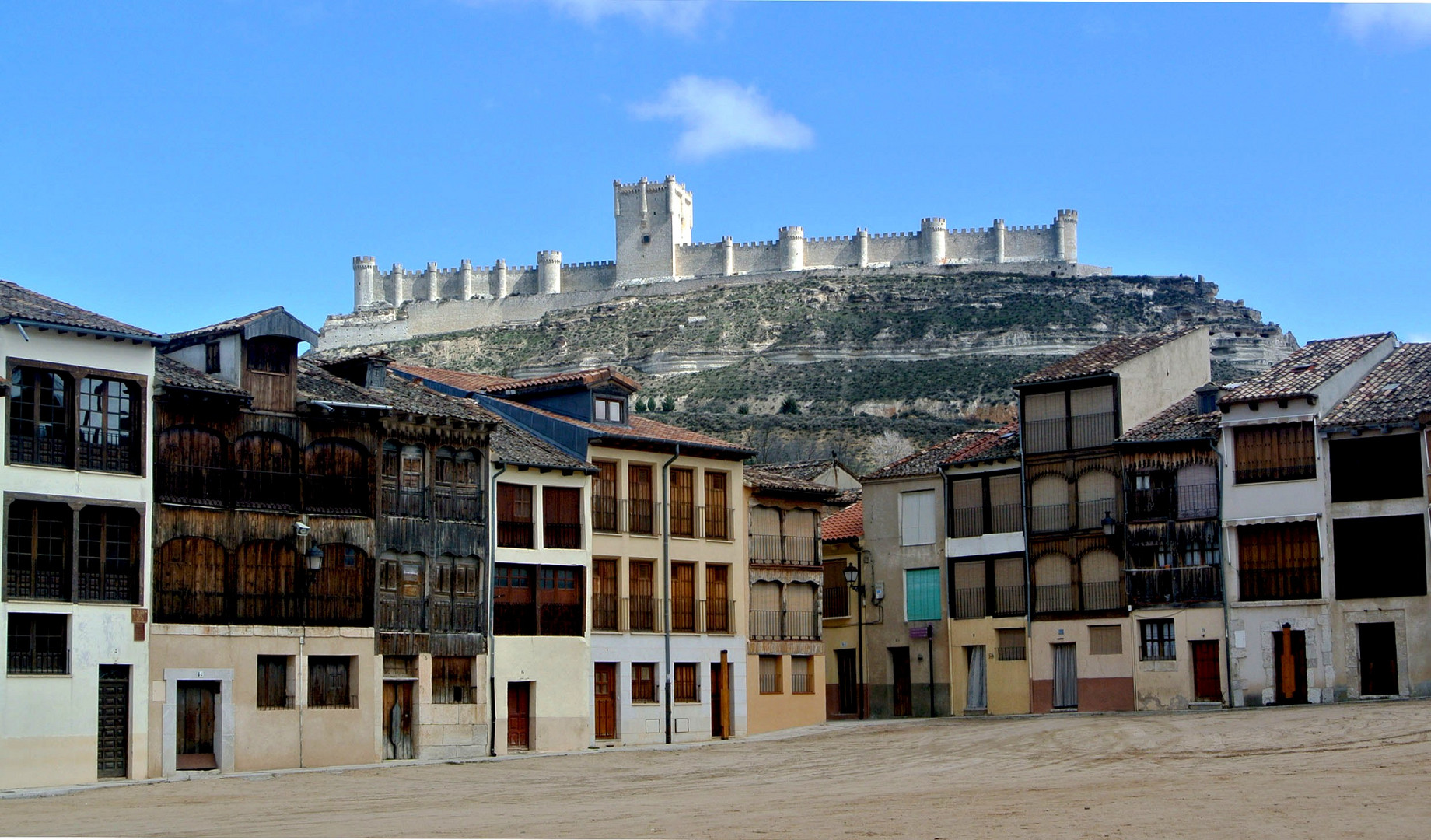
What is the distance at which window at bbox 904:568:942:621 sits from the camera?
56906 mm

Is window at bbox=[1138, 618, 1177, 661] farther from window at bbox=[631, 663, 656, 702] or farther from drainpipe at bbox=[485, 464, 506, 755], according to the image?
drainpipe at bbox=[485, 464, 506, 755]

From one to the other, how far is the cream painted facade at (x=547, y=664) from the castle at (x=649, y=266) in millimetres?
123927

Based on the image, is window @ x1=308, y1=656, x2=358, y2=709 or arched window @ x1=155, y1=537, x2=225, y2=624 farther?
window @ x1=308, y1=656, x2=358, y2=709

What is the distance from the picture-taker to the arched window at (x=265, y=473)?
40.4 meters

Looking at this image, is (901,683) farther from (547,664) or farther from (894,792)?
(894,792)

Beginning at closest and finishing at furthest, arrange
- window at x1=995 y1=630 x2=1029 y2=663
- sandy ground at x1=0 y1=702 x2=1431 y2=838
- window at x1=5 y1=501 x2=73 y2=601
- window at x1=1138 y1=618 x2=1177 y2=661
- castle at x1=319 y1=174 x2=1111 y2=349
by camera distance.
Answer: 1. sandy ground at x1=0 y1=702 x2=1431 y2=838
2. window at x1=5 y1=501 x2=73 y2=601
3. window at x1=1138 y1=618 x2=1177 y2=661
4. window at x1=995 y1=630 x2=1029 y2=663
5. castle at x1=319 y1=174 x2=1111 y2=349

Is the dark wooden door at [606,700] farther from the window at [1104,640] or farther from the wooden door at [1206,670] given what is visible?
the wooden door at [1206,670]

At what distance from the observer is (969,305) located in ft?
523

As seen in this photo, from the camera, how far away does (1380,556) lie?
48.2 meters

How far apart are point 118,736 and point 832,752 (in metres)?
14.2

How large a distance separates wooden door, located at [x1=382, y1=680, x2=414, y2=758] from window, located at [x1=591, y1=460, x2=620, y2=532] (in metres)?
7.02

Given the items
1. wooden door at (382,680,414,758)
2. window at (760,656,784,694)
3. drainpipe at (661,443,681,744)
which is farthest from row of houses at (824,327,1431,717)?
wooden door at (382,680,414,758)

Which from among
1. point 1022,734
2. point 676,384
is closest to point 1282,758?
point 1022,734

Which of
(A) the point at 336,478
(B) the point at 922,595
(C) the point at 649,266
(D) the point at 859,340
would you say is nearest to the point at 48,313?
(A) the point at 336,478
